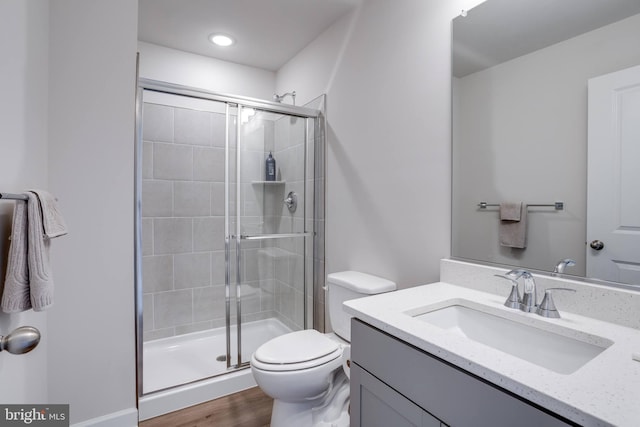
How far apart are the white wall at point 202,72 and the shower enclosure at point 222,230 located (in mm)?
293

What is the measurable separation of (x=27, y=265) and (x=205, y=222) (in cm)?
177

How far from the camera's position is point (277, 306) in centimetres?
246

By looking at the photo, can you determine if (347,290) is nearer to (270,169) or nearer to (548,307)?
(548,307)

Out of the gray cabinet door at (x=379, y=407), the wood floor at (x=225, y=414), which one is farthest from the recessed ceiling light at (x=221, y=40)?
the wood floor at (x=225, y=414)

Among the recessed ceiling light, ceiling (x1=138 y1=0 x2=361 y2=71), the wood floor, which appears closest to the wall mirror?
ceiling (x1=138 y1=0 x2=361 y2=71)

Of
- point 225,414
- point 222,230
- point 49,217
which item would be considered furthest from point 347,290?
point 222,230

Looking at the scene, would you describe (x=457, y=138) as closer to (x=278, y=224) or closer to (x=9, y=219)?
(x=278, y=224)

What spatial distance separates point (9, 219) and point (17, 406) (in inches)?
24.1

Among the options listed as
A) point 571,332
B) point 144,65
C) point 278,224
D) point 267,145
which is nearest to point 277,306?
point 278,224

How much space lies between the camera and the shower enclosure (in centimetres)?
218

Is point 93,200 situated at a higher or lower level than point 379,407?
higher

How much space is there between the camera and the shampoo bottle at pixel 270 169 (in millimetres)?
2280

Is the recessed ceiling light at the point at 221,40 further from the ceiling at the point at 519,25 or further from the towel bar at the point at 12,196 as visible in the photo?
the towel bar at the point at 12,196

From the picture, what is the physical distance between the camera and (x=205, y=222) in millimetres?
2672
